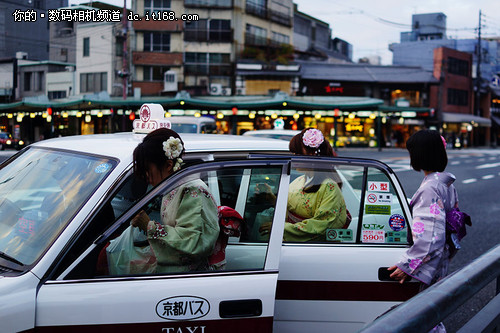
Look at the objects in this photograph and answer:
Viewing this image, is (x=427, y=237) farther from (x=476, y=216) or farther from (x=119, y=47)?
(x=119, y=47)

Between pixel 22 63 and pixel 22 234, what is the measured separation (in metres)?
58.2

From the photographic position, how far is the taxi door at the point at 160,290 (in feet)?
7.58

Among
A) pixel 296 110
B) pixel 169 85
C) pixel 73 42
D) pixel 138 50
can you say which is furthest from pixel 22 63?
pixel 296 110

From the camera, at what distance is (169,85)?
4534 centimetres

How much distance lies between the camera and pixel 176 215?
2.66 meters

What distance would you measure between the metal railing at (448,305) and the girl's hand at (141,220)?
1290 millimetres

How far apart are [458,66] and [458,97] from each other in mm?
3164

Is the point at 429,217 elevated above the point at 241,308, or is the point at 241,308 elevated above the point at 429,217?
the point at 429,217

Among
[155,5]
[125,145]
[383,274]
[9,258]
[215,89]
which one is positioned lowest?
[383,274]

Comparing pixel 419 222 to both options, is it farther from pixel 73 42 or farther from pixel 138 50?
pixel 73 42

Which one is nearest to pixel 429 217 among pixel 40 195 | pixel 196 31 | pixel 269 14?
pixel 40 195

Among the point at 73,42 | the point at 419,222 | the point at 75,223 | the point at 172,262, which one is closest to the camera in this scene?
the point at 75,223

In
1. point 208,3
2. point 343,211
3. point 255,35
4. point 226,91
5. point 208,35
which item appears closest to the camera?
point 343,211

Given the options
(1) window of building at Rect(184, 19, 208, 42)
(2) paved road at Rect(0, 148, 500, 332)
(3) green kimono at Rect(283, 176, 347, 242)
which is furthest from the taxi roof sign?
(1) window of building at Rect(184, 19, 208, 42)
